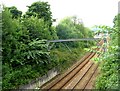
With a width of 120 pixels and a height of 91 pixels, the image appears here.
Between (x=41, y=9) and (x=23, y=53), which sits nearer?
(x=23, y=53)

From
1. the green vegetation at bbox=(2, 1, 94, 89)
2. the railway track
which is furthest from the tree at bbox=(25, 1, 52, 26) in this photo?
the railway track

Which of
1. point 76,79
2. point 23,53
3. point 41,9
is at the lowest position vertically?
point 76,79

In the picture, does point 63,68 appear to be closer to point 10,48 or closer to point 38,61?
point 38,61

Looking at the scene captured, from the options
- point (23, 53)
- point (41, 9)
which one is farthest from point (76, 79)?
point (41, 9)

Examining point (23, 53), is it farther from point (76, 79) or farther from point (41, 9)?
point (41, 9)

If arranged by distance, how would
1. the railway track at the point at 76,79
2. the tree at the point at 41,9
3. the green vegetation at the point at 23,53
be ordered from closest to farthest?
the green vegetation at the point at 23,53, the railway track at the point at 76,79, the tree at the point at 41,9

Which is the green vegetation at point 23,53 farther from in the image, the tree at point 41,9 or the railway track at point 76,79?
the tree at point 41,9

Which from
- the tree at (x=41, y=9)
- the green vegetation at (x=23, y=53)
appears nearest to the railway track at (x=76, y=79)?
the green vegetation at (x=23, y=53)

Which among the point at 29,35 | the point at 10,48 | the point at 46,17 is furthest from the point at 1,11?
the point at 46,17

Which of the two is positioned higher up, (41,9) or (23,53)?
(41,9)

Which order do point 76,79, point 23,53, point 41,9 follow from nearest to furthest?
point 23,53 < point 76,79 < point 41,9

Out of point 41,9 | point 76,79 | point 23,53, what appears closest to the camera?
point 23,53

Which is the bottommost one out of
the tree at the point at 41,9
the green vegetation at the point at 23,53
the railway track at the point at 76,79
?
the railway track at the point at 76,79

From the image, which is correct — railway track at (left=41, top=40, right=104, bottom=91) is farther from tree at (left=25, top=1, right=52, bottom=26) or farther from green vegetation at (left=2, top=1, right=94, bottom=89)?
tree at (left=25, top=1, right=52, bottom=26)
